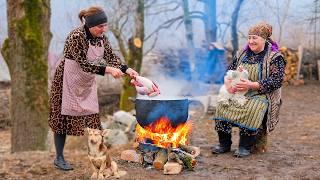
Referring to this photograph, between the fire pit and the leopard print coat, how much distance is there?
0.52m

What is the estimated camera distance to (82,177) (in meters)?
4.79

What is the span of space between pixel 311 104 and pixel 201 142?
5.54 meters

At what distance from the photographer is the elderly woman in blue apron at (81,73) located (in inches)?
181

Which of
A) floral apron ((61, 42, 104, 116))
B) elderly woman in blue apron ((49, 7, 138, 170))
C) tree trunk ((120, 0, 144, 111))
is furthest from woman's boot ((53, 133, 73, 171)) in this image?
tree trunk ((120, 0, 144, 111))

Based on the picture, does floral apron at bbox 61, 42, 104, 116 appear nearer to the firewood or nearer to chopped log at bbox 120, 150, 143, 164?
chopped log at bbox 120, 150, 143, 164

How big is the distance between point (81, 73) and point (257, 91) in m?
2.03

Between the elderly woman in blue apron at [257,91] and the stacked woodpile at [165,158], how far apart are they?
64 centimetres

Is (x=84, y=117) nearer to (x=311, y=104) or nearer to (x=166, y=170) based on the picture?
(x=166, y=170)

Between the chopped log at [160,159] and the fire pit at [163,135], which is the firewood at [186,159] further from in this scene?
the chopped log at [160,159]

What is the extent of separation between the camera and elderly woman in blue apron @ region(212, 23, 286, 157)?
541cm

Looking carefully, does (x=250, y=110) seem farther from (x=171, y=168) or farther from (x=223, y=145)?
(x=171, y=168)

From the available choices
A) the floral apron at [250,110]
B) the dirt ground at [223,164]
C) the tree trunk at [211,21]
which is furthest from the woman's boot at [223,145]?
the tree trunk at [211,21]

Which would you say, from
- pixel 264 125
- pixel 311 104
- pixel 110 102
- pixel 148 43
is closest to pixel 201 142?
pixel 264 125

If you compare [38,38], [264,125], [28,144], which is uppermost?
[38,38]
